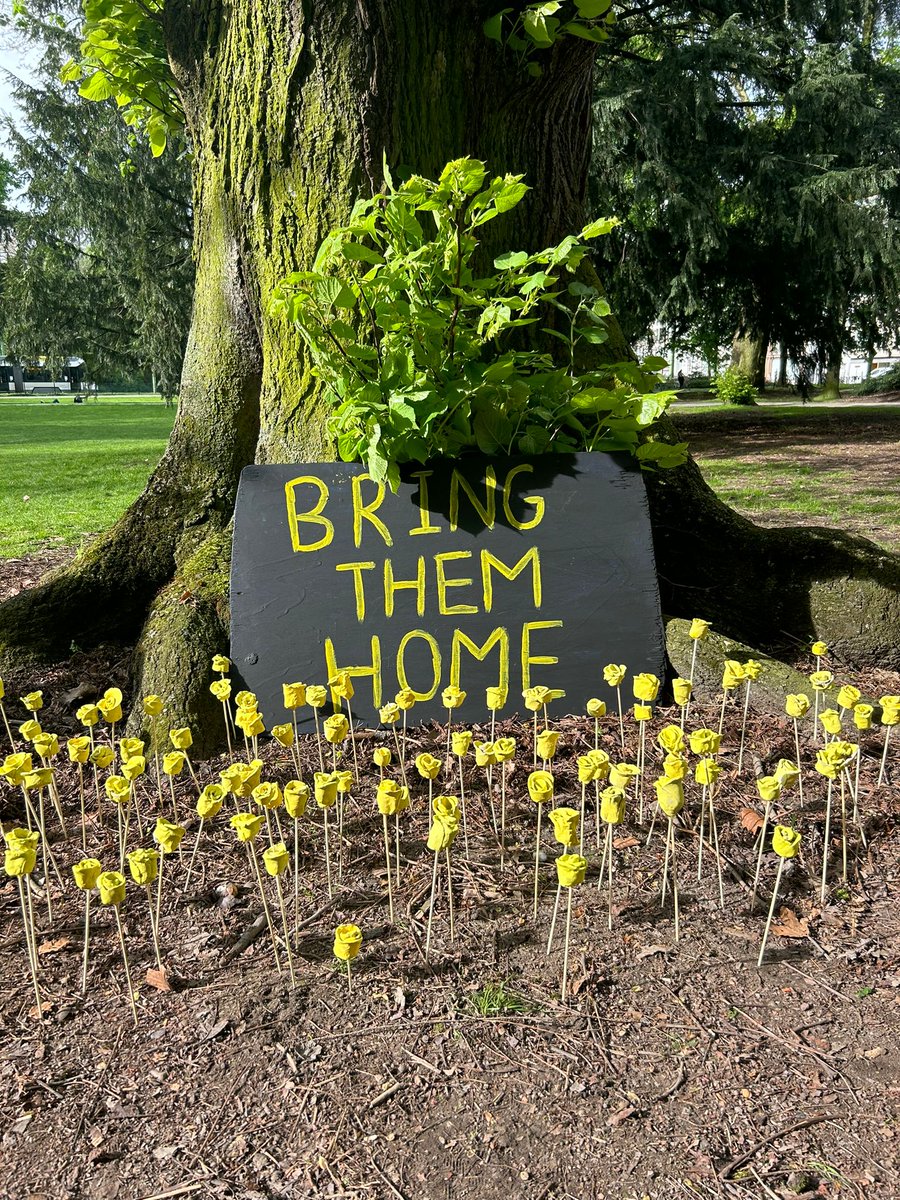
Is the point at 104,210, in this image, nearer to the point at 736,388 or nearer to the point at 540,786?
the point at 736,388

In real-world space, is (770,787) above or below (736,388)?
below

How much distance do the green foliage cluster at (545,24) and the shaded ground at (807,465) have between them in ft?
10.8

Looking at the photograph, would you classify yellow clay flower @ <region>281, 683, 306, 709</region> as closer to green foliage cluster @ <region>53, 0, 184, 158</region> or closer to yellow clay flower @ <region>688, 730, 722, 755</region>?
yellow clay flower @ <region>688, 730, 722, 755</region>

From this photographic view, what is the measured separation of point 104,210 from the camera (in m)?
17.0

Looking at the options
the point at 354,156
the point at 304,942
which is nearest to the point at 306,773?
the point at 304,942

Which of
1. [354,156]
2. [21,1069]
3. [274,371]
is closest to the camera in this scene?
[21,1069]

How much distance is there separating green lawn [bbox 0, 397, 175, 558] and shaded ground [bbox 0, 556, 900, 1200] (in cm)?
483

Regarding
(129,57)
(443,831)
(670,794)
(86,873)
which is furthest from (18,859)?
(129,57)

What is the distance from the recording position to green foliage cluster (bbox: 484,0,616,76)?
2533 millimetres

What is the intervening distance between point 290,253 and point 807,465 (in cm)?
875

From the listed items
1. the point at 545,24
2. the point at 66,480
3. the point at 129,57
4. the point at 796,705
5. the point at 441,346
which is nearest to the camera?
the point at 796,705

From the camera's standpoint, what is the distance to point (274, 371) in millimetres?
3014

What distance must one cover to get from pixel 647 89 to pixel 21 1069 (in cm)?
1306

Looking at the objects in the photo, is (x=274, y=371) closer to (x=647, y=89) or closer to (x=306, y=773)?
(x=306, y=773)
